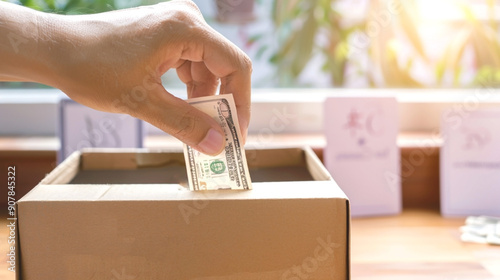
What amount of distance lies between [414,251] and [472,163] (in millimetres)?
345

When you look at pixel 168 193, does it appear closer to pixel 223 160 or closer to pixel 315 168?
pixel 223 160

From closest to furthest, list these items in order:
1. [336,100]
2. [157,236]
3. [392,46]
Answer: [157,236], [336,100], [392,46]

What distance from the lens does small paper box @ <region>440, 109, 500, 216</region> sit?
3.89ft

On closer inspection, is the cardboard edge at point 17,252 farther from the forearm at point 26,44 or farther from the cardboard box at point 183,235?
the forearm at point 26,44

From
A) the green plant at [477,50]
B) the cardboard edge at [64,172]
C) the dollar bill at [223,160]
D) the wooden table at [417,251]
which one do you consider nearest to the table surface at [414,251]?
the wooden table at [417,251]

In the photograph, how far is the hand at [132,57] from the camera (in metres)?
0.64

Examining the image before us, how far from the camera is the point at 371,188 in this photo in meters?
1.20

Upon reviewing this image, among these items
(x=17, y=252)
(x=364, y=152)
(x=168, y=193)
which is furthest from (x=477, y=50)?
(x=17, y=252)

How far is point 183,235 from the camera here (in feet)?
2.06

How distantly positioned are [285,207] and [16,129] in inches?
43.3

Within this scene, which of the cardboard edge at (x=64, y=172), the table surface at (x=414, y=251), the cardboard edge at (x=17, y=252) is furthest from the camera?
the table surface at (x=414, y=251)

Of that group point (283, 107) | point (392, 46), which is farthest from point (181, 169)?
point (392, 46)

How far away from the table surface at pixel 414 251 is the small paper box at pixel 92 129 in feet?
0.74

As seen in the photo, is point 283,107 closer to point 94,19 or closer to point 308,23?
point 308,23
